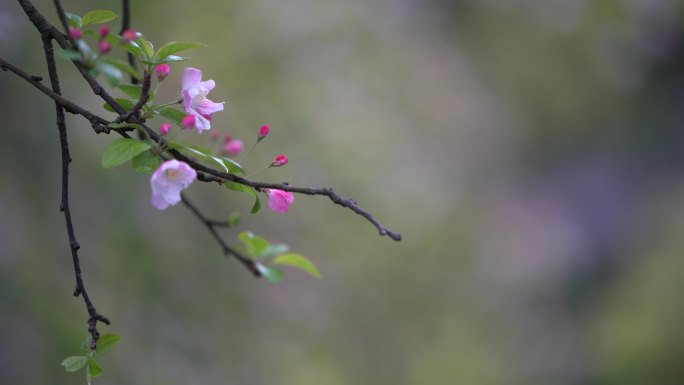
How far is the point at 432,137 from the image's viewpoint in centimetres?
409

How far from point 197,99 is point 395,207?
99.4 inches

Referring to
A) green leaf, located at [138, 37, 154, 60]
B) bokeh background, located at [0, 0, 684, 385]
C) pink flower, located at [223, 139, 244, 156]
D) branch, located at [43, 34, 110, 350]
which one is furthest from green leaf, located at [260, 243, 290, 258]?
bokeh background, located at [0, 0, 684, 385]

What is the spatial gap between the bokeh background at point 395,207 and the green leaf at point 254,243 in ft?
2.96

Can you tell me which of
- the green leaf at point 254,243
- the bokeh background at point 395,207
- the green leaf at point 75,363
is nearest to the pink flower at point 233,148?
the green leaf at point 254,243

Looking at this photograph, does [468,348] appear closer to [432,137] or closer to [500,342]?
[500,342]

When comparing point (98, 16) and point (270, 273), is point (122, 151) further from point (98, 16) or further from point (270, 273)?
point (270, 273)

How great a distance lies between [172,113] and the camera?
74 centimetres

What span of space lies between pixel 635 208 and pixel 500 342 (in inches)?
49.3

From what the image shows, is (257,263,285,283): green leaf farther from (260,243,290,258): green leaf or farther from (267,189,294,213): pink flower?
(267,189,294,213): pink flower

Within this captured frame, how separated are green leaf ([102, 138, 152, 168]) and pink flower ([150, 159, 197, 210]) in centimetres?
3

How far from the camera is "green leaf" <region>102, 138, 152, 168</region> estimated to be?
0.66 meters

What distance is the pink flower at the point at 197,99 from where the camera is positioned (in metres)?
0.73

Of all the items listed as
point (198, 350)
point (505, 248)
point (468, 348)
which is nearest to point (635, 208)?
point (505, 248)

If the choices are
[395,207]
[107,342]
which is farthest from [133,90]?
[395,207]
